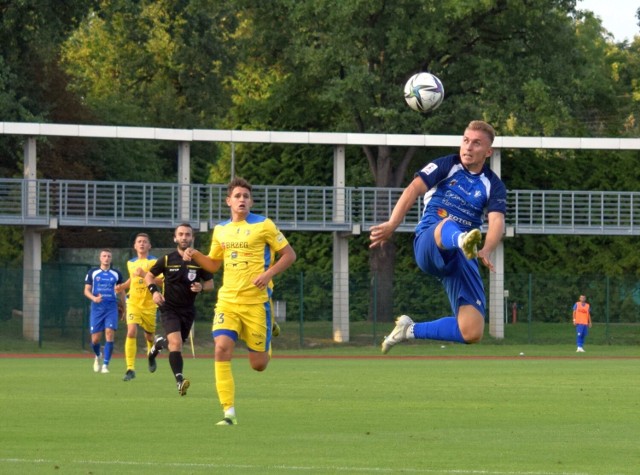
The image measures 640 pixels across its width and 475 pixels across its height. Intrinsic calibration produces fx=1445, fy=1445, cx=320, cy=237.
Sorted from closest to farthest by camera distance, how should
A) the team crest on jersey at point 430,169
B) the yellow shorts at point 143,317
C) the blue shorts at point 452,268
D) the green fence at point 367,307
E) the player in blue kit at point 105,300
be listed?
the blue shorts at point 452,268 < the team crest on jersey at point 430,169 < the yellow shorts at point 143,317 < the player in blue kit at point 105,300 < the green fence at point 367,307

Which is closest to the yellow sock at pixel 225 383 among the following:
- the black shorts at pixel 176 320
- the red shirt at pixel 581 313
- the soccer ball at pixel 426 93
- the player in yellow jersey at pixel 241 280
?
the player in yellow jersey at pixel 241 280

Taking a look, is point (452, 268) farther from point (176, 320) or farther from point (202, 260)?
point (176, 320)

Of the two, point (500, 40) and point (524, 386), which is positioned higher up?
point (500, 40)

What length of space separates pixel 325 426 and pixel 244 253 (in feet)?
6.16

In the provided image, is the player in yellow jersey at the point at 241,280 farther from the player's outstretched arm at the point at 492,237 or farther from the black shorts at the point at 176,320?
the black shorts at the point at 176,320

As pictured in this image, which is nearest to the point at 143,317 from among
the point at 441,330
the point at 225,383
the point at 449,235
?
the point at 225,383

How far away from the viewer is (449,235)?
11539 mm

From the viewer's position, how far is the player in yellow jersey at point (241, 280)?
13.5 m

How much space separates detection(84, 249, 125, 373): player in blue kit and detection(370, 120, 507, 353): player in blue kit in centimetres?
1390

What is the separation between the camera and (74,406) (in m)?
16.2

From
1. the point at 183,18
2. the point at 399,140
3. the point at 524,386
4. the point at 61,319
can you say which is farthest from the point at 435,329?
the point at 183,18

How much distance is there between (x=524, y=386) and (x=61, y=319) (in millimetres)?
22785

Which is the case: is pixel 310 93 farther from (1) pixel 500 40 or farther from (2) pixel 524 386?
(2) pixel 524 386

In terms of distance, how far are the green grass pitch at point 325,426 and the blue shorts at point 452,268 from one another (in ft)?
3.93
